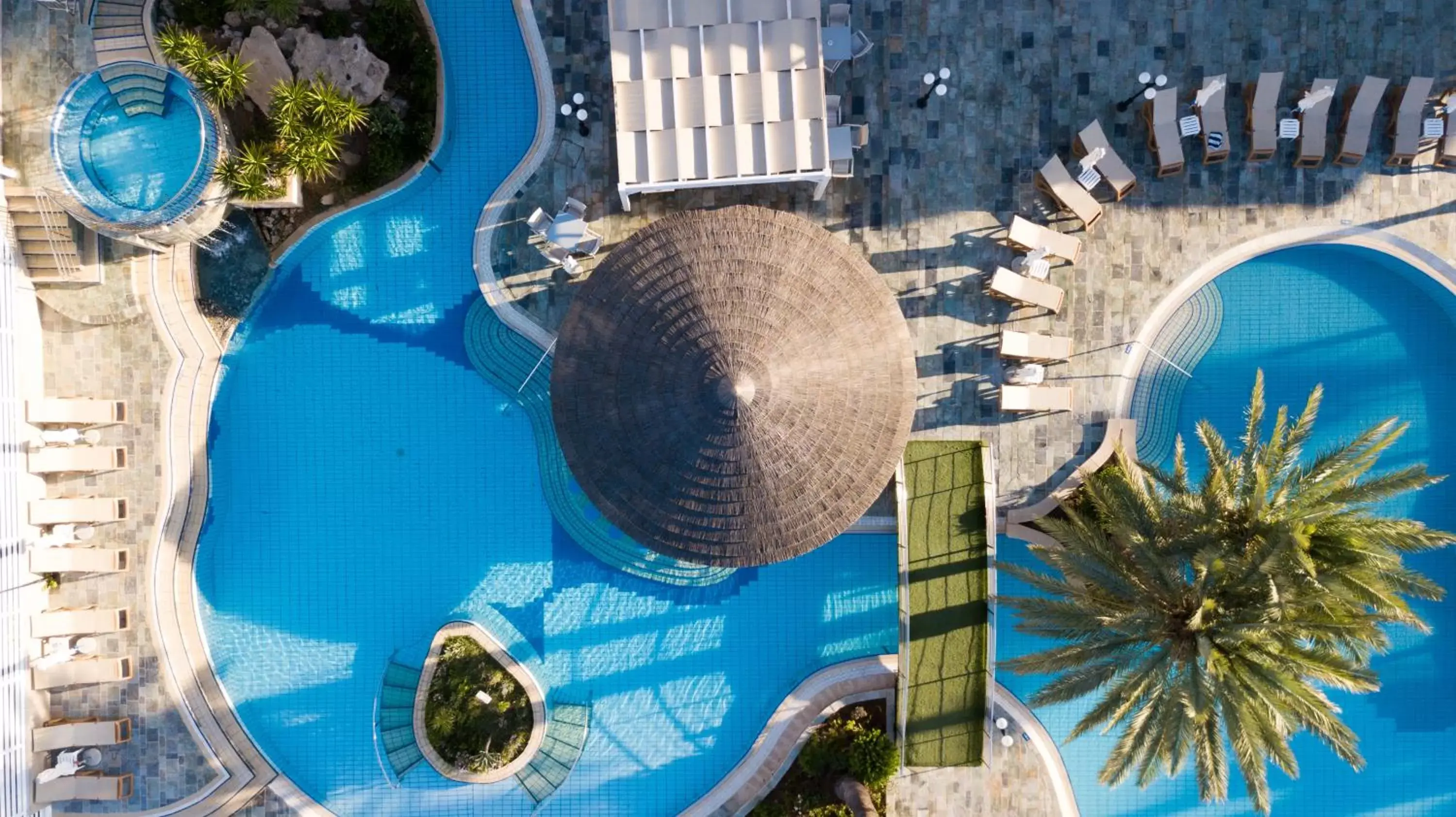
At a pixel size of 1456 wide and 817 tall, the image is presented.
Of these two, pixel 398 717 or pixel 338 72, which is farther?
pixel 398 717

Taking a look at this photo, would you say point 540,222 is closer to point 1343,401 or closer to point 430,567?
point 430,567

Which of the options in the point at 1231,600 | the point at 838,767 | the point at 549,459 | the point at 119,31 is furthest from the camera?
the point at 549,459

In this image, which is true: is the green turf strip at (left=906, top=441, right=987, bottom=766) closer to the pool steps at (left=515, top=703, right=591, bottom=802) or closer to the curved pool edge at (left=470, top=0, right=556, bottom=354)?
the pool steps at (left=515, top=703, right=591, bottom=802)

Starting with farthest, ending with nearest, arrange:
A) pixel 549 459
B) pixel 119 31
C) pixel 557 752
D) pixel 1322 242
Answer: pixel 557 752 < pixel 549 459 < pixel 1322 242 < pixel 119 31

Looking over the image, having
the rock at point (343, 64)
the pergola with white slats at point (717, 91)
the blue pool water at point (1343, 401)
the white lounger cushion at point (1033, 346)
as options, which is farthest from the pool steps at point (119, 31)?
the blue pool water at point (1343, 401)

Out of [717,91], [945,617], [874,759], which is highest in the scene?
[717,91]

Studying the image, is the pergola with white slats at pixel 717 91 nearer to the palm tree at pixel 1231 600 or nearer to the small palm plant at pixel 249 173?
the small palm plant at pixel 249 173

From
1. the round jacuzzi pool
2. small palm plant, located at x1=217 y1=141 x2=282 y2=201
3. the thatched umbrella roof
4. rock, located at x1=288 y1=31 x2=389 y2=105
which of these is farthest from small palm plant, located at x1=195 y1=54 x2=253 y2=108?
the thatched umbrella roof

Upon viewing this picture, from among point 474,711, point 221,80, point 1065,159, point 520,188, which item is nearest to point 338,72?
point 221,80
